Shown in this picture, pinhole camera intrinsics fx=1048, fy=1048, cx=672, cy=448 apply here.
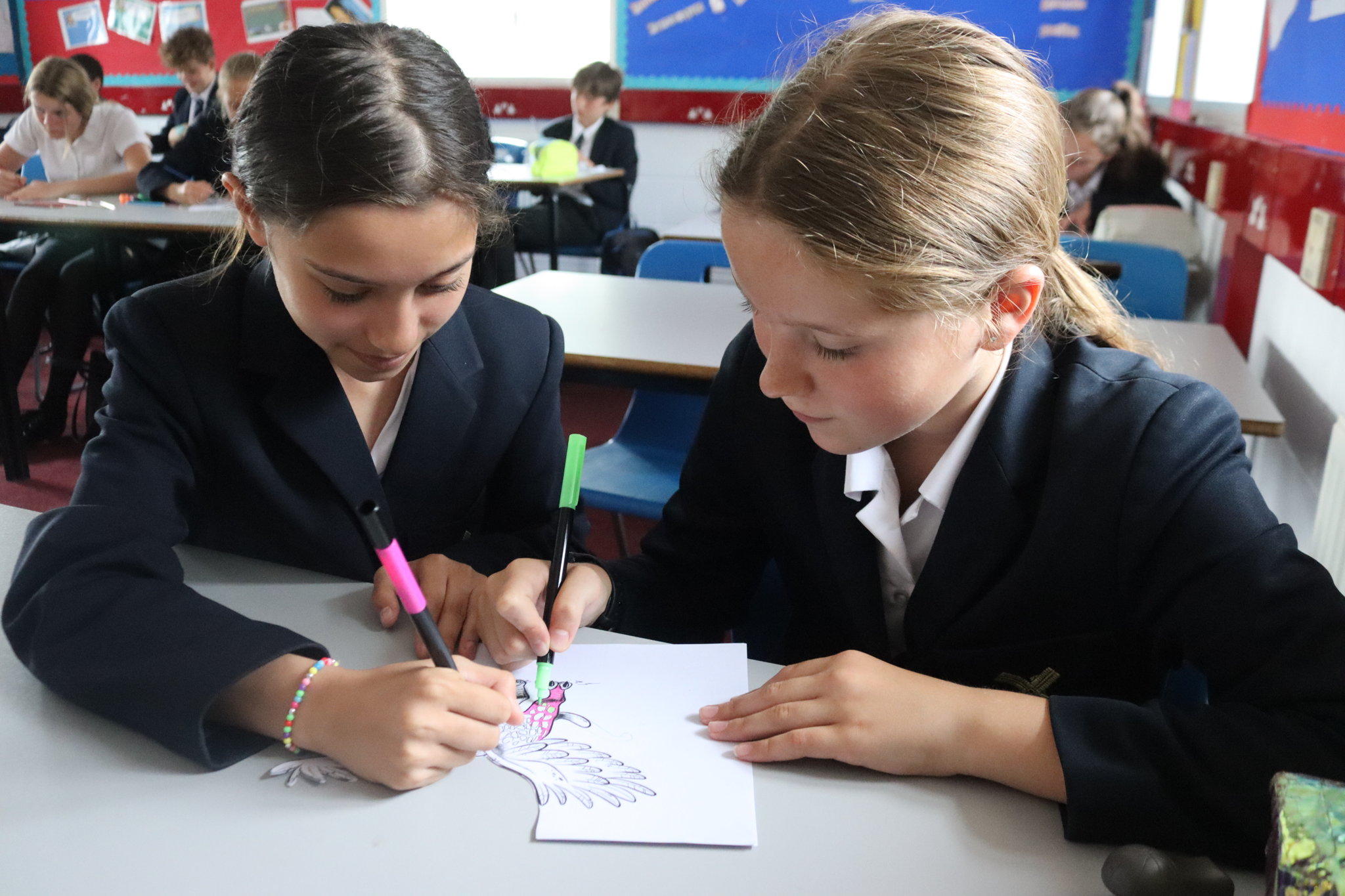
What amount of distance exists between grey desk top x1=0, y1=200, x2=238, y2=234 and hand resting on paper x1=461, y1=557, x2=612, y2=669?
2.35 metres

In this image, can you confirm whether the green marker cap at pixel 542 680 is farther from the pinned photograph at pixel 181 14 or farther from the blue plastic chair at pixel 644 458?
the pinned photograph at pixel 181 14

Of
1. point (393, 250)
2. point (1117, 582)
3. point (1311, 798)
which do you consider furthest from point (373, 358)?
point (1311, 798)

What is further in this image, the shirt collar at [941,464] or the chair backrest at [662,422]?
the chair backrest at [662,422]

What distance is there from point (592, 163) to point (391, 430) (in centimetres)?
439

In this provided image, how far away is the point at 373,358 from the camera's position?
945 millimetres

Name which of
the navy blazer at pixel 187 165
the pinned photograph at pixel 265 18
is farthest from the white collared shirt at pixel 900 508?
the pinned photograph at pixel 265 18

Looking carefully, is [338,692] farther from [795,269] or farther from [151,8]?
[151,8]

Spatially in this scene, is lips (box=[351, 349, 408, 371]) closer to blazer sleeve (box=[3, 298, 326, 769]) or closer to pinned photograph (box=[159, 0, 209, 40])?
blazer sleeve (box=[3, 298, 326, 769])

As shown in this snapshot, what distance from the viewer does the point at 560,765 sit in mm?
657

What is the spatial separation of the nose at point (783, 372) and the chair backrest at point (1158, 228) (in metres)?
2.26

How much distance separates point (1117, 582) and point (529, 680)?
46 centimetres

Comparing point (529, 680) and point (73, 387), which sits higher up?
point (529, 680)

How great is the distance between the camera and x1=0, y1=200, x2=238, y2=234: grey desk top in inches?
119

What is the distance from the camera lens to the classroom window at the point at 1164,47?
156 inches
